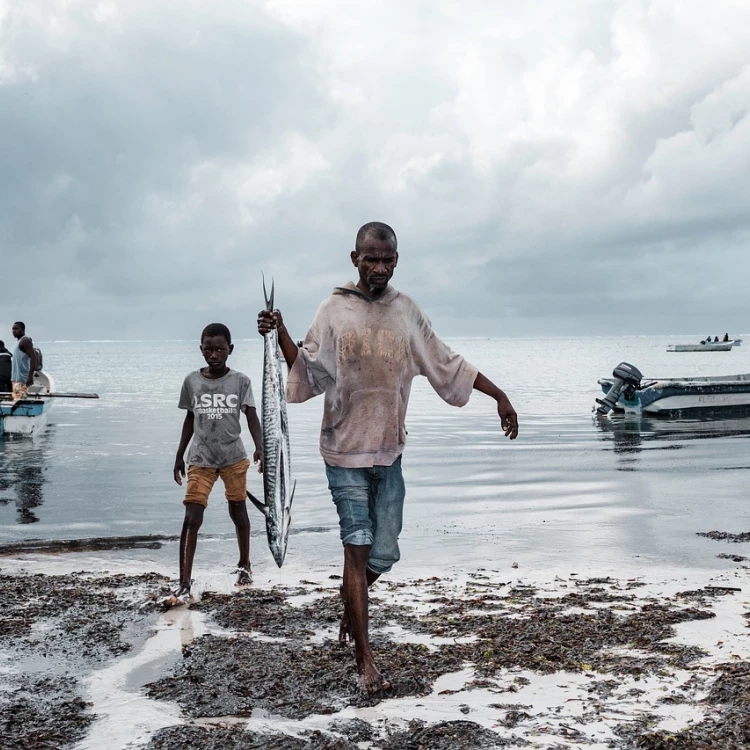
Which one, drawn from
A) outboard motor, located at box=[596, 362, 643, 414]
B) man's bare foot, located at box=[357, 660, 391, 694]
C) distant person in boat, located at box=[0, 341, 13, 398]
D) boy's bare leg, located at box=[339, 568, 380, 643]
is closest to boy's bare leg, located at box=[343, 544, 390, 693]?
man's bare foot, located at box=[357, 660, 391, 694]

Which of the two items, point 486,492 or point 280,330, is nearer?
point 280,330

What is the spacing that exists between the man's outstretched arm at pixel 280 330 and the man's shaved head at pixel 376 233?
1.84 feet

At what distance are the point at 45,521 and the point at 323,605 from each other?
252 inches

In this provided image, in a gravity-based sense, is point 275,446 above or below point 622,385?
below

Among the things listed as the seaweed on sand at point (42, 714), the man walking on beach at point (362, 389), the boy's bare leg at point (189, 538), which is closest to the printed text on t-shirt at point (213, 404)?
the boy's bare leg at point (189, 538)

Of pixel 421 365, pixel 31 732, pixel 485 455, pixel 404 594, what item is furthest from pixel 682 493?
pixel 31 732

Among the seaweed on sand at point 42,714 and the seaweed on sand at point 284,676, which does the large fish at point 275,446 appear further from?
the seaweed on sand at point 42,714

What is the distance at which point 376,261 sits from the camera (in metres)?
4.39

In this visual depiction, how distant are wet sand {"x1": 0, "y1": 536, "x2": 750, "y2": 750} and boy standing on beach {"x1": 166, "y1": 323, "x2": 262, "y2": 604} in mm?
712

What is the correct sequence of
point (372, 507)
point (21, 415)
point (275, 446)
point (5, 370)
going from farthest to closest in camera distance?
point (5, 370)
point (21, 415)
point (275, 446)
point (372, 507)

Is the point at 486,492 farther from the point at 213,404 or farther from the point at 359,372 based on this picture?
the point at 359,372

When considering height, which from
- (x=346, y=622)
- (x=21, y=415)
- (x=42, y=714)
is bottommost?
(x=42, y=714)

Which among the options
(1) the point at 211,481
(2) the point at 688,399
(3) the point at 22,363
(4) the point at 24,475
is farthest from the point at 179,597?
(2) the point at 688,399

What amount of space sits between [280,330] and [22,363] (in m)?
20.0
